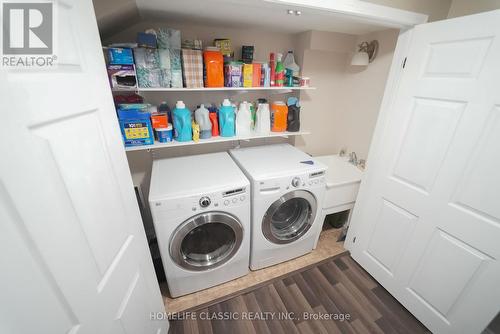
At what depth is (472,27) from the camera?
102cm

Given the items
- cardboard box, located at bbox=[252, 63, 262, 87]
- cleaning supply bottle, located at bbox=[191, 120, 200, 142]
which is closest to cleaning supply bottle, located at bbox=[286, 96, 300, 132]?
cardboard box, located at bbox=[252, 63, 262, 87]

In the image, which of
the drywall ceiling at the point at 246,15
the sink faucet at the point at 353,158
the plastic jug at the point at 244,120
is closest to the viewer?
the drywall ceiling at the point at 246,15

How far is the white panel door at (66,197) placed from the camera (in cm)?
46

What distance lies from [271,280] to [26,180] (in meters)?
1.77

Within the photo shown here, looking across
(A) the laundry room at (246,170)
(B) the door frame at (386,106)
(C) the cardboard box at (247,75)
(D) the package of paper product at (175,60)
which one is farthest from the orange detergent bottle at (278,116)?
(D) the package of paper product at (175,60)

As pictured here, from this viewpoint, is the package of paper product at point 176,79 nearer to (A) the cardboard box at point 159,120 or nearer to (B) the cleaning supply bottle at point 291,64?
(A) the cardboard box at point 159,120

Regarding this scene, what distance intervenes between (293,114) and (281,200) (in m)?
0.90

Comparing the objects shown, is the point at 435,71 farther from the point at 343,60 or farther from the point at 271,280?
the point at 271,280

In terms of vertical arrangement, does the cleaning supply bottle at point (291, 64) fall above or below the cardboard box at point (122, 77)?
above

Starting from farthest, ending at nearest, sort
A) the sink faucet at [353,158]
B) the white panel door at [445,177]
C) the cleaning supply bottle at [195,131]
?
the sink faucet at [353,158], the cleaning supply bottle at [195,131], the white panel door at [445,177]

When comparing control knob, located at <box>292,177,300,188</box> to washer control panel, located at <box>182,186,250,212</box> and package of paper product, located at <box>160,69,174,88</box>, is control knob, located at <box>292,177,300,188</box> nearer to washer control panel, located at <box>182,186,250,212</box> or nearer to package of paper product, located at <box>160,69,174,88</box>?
washer control panel, located at <box>182,186,250,212</box>

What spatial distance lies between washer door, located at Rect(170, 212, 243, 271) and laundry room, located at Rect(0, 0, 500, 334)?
0.04ft

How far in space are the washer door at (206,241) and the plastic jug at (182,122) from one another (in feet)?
2.16

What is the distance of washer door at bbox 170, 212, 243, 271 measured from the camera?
4.41 feet
